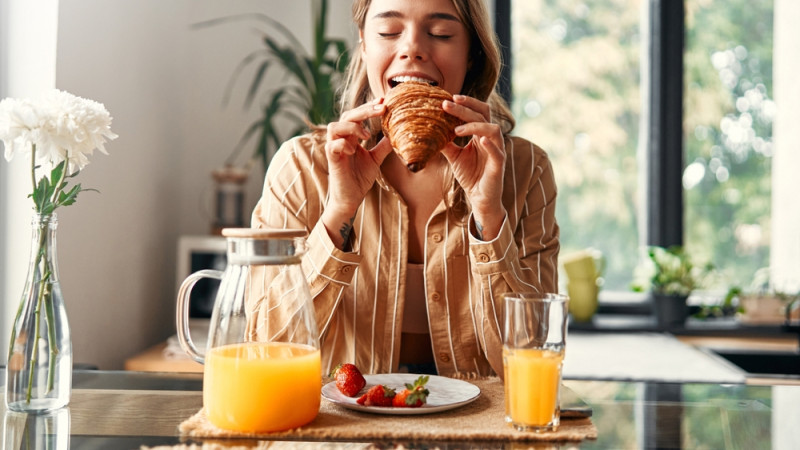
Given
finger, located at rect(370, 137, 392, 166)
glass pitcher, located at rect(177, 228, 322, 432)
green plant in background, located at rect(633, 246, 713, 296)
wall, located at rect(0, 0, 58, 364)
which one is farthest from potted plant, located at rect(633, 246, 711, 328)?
glass pitcher, located at rect(177, 228, 322, 432)

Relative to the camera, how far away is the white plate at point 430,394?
861 millimetres

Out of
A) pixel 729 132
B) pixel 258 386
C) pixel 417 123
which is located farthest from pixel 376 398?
pixel 729 132

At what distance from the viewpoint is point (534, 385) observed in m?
0.80

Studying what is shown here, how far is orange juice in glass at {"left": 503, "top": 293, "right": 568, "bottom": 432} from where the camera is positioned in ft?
2.61

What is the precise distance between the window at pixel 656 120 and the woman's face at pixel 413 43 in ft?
5.64

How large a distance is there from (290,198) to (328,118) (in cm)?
125

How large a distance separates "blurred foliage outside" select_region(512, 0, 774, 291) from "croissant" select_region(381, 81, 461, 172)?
2.05m

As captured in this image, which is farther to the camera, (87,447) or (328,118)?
(328,118)

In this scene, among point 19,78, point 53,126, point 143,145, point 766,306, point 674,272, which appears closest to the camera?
point 53,126

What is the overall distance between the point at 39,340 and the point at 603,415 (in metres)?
0.65

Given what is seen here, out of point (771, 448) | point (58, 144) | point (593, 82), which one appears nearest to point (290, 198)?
point (58, 144)

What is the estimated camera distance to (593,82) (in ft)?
10.1

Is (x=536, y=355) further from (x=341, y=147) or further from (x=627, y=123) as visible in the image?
(x=627, y=123)

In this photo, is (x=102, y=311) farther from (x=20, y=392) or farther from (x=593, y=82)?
(x=593, y=82)
